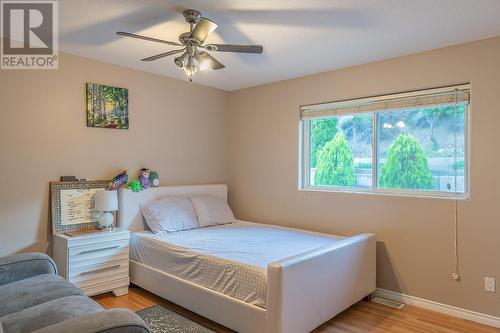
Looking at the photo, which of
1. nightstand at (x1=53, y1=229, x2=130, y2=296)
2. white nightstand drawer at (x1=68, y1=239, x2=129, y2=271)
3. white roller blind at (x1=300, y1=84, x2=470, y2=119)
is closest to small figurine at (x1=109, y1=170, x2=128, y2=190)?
nightstand at (x1=53, y1=229, x2=130, y2=296)

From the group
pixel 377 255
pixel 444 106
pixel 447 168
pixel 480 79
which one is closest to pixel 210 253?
pixel 377 255

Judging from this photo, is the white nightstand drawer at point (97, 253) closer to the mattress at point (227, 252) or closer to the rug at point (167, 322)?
the mattress at point (227, 252)

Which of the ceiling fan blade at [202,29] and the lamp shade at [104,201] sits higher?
the ceiling fan blade at [202,29]

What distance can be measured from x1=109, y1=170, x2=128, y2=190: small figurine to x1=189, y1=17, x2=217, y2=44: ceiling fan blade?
190cm

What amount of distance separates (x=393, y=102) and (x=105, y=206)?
3012mm

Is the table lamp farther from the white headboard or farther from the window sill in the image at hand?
the window sill

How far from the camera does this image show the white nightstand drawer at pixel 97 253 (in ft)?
9.82

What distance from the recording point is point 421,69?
3096 mm

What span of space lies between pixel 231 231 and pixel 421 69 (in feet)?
8.21

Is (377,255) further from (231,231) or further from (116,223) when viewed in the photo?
(116,223)

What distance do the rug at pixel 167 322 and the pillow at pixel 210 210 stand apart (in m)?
1.18

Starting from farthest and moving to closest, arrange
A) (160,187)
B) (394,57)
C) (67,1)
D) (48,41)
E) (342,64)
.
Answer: (160,187)
(342,64)
(394,57)
(48,41)
(67,1)

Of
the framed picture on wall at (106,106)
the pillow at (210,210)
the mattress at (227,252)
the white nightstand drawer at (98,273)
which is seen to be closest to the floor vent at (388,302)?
the mattress at (227,252)

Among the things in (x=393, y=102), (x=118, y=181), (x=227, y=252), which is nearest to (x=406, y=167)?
(x=393, y=102)
